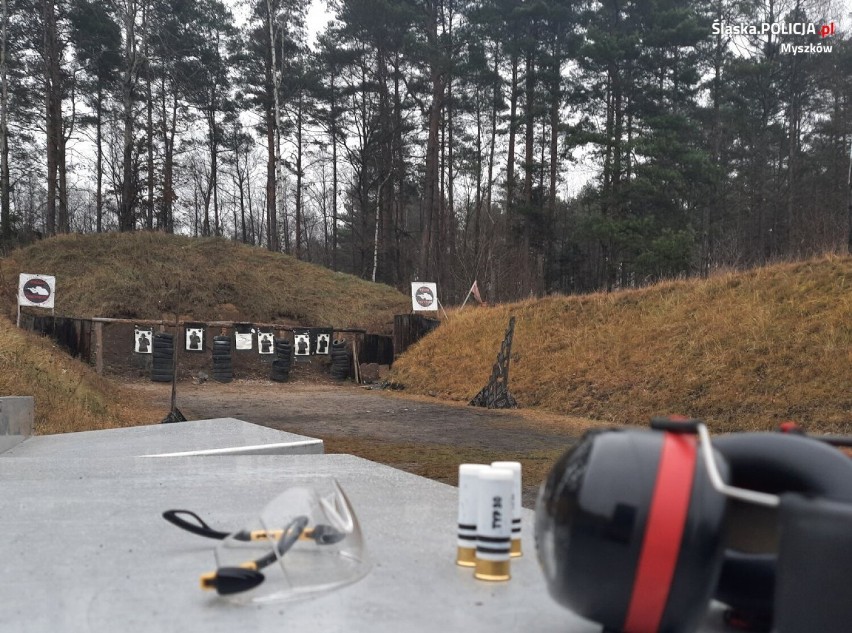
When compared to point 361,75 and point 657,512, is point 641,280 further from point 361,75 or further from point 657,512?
point 657,512

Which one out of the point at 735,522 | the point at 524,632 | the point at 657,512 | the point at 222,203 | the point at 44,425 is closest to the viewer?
the point at 657,512

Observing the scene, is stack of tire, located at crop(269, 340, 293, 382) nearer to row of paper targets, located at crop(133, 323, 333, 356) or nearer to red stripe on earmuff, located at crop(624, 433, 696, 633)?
row of paper targets, located at crop(133, 323, 333, 356)

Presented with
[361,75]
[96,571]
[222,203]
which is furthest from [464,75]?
[96,571]

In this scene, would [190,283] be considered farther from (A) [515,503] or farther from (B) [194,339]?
(A) [515,503]

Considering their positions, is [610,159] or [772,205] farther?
[772,205]

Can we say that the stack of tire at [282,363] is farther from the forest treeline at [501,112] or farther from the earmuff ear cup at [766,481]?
the earmuff ear cup at [766,481]

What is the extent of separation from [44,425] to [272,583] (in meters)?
7.84

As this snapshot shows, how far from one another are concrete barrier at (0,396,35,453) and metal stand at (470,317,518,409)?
996 cm

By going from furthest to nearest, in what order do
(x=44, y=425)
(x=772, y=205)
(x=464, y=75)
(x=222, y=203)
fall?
(x=222, y=203) → (x=772, y=205) → (x=464, y=75) → (x=44, y=425)

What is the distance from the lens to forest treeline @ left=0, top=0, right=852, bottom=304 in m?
28.7

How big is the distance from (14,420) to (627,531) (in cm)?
524

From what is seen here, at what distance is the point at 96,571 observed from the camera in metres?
2.01

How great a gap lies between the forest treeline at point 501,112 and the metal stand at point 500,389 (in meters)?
13.7

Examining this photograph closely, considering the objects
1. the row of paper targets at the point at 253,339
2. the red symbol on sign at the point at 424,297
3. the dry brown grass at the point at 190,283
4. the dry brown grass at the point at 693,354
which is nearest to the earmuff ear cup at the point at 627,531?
the dry brown grass at the point at 693,354
